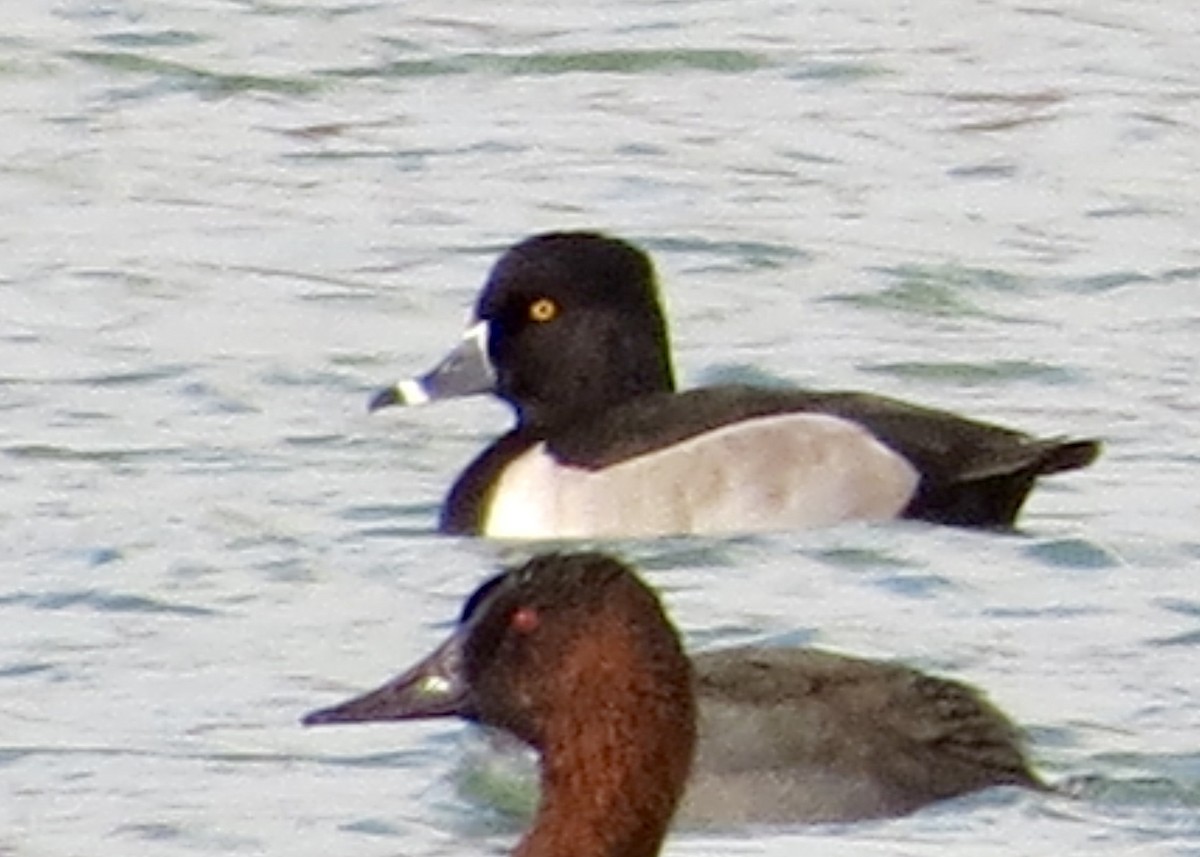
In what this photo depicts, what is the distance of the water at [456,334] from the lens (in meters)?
11.6

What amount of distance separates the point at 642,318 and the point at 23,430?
1622 millimetres

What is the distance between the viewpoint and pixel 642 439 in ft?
46.5

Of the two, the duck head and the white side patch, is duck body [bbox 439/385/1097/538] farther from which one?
the duck head

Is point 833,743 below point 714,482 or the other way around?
the other way around

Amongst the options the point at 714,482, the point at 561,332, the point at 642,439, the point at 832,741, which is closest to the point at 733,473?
the point at 714,482

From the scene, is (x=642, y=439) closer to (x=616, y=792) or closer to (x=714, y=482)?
(x=714, y=482)

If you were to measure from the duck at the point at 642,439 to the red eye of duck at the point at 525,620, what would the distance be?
4.03 meters

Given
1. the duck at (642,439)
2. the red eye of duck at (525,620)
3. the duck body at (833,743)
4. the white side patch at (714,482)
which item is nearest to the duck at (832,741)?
the duck body at (833,743)

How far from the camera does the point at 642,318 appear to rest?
1437cm

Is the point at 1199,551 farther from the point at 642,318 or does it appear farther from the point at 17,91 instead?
the point at 17,91

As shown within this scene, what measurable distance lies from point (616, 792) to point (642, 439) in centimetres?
494

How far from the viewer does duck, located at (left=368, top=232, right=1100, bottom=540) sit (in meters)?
14.0

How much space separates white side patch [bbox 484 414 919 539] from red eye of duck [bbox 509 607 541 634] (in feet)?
13.7

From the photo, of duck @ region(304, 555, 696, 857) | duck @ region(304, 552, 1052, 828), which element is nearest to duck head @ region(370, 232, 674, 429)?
duck @ region(304, 552, 1052, 828)
